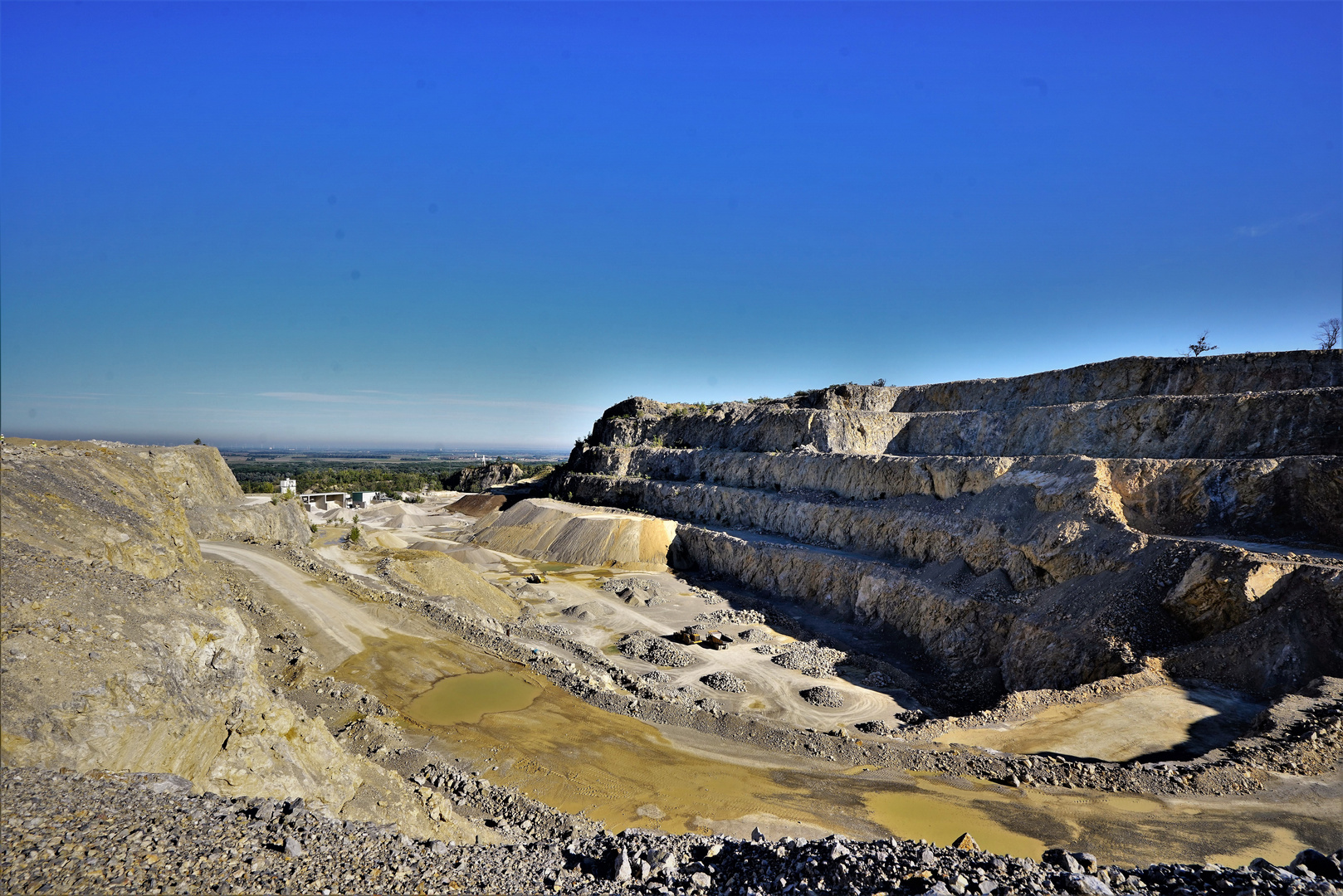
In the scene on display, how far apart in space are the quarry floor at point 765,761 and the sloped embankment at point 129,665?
4811 millimetres

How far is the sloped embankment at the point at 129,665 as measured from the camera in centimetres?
752

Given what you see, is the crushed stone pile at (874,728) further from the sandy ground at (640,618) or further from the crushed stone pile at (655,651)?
the crushed stone pile at (655,651)

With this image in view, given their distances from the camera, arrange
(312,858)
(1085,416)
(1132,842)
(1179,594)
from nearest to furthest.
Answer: (312,858)
(1132,842)
(1179,594)
(1085,416)

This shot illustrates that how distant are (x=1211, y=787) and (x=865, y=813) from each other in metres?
6.91

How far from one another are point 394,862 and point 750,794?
8.88m

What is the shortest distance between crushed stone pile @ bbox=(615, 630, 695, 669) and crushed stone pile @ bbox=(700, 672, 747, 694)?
5.90ft

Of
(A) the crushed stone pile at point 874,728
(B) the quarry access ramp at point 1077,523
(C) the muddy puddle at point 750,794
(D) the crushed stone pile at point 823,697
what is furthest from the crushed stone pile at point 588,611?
(A) the crushed stone pile at point 874,728

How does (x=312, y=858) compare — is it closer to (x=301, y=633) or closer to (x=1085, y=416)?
(x=301, y=633)

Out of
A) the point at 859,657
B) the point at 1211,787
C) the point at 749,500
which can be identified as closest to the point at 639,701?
the point at 859,657

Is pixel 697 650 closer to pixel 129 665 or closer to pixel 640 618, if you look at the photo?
pixel 640 618

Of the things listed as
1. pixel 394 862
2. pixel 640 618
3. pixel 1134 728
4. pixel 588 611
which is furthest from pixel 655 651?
pixel 394 862

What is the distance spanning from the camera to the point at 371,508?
61562 millimetres

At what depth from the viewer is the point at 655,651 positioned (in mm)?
24000

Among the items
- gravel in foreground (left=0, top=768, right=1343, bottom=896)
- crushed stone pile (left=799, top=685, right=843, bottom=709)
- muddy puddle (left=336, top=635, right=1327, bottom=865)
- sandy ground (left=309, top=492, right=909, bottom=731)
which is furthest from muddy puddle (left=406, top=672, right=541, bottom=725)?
gravel in foreground (left=0, top=768, right=1343, bottom=896)
